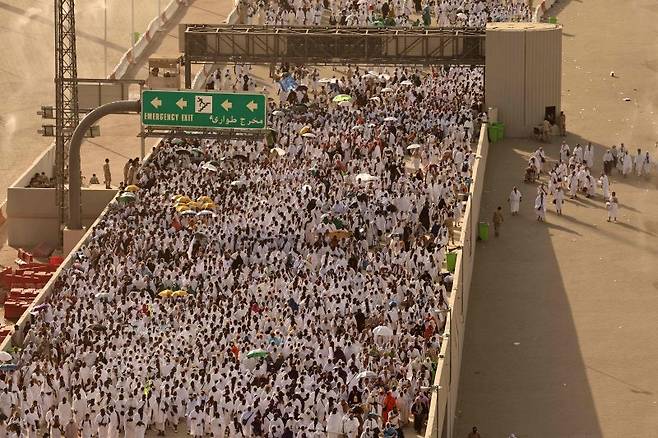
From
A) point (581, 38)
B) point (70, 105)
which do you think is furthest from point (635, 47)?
point (70, 105)

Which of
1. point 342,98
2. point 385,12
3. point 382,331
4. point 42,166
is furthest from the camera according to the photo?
point 385,12

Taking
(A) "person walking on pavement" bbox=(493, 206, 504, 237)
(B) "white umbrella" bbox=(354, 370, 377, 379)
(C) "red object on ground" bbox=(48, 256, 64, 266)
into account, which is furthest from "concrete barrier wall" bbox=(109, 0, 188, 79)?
(B) "white umbrella" bbox=(354, 370, 377, 379)

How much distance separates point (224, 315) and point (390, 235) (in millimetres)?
8741

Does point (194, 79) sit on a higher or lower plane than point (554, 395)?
Answer: higher

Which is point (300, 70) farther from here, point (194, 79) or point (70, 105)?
point (70, 105)

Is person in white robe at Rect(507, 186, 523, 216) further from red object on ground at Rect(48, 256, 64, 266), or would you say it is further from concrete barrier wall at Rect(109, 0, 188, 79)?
concrete barrier wall at Rect(109, 0, 188, 79)

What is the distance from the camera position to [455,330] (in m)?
68.4

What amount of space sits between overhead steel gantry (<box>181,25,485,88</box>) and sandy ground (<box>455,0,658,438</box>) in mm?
4058

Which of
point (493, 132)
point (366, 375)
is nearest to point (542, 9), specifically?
point (493, 132)

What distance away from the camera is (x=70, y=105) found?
3356 inches

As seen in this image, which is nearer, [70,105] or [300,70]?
[70,105]

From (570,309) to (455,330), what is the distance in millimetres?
6982

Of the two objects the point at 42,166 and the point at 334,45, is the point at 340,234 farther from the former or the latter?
the point at 334,45

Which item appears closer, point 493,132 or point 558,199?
point 558,199
